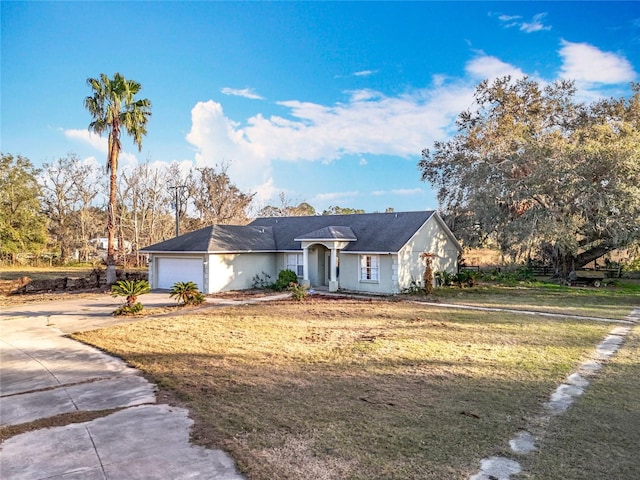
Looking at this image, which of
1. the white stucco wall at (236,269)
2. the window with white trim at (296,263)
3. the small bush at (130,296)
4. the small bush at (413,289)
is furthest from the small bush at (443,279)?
the small bush at (130,296)

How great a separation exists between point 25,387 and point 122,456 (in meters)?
3.75

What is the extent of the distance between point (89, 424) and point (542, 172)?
22.1 metres

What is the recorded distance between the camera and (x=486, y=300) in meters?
17.1

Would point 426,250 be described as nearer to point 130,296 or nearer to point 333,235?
point 333,235

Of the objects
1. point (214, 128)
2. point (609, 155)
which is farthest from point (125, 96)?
point (609, 155)

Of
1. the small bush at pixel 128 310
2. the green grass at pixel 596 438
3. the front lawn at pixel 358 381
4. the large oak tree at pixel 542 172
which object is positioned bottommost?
the green grass at pixel 596 438

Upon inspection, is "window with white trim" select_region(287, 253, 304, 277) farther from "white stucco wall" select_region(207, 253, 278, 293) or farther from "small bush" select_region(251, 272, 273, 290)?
"small bush" select_region(251, 272, 273, 290)

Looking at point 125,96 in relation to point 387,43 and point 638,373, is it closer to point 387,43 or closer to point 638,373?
point 387,43

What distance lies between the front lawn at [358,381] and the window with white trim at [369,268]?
6348mm

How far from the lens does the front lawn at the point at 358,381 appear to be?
440 cm

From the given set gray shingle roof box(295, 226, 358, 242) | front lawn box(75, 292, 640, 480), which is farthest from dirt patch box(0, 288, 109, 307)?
gray shingle roof box(295, 226, 358, 242)

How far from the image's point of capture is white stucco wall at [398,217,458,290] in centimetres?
1923

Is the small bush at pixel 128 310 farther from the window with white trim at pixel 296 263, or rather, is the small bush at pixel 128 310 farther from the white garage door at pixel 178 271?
the window with white trim at pixel 296 263

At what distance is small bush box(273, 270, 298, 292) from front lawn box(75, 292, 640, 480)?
7.53m
